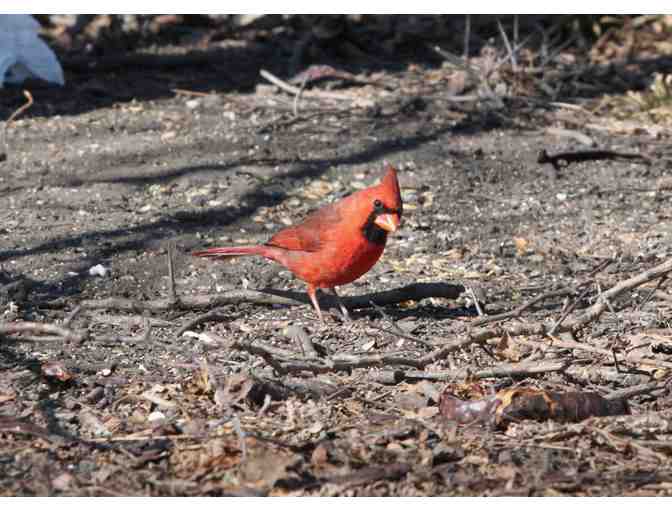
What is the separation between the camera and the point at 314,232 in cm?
448

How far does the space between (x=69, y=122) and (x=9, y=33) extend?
0.79 meters

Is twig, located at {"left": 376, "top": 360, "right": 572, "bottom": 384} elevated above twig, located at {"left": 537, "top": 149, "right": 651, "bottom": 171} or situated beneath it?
elevated above

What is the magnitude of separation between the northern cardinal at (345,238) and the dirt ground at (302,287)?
19 centimetres

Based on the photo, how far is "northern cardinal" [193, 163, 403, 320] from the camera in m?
4.30

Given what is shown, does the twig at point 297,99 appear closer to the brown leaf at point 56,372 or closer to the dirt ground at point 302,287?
the dirt ground at point 302,287

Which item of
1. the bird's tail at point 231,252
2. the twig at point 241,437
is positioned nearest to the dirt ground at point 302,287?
the twig at point 241,437

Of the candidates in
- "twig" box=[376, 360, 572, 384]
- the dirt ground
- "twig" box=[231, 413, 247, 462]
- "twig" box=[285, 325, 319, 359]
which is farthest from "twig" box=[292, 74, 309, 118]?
"twig" box=[231, 413, 247, 462]

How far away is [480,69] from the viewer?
7.11 meters

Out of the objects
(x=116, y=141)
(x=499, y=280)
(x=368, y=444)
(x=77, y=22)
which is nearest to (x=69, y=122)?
(x=116, y=141)

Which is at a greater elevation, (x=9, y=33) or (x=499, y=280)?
(x=9, y=33)

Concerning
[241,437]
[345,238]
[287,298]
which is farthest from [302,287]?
[241,437]

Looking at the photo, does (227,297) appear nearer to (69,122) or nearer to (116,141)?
(116,141)

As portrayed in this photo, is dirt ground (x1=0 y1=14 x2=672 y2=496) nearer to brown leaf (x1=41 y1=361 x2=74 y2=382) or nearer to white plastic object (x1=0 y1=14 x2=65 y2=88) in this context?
brown leaf (x1=41 y1=361 x2=74 y2=382)

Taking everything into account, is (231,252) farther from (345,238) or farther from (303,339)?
(303,339)
